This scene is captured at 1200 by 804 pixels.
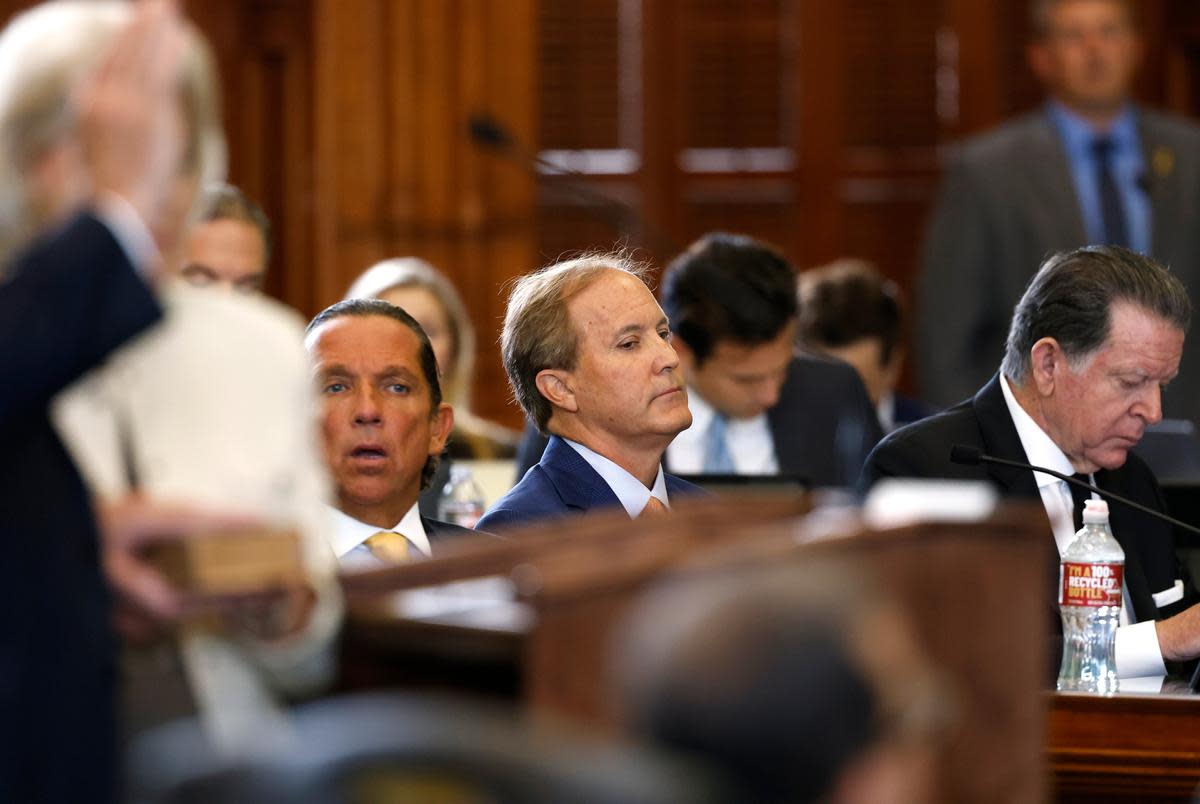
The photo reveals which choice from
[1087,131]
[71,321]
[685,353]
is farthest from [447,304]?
[71,321]

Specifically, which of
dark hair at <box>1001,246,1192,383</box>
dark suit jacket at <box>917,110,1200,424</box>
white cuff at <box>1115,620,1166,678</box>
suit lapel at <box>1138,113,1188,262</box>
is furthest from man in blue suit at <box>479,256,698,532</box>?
suit lapel at <box>1138,113,1188,262</box>

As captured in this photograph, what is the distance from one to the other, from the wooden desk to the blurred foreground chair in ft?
6.15

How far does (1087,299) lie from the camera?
3.57 m

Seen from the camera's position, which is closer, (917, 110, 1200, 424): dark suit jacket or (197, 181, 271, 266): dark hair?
(197, 181, 271, 266): dark hair

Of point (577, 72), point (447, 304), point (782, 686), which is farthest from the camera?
point (577, 72)

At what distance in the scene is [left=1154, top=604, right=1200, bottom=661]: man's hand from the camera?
3180 millimetres

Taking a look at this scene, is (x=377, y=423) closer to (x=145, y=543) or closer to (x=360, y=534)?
(x=360, y=534)

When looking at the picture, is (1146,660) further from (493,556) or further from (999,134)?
(999,134)

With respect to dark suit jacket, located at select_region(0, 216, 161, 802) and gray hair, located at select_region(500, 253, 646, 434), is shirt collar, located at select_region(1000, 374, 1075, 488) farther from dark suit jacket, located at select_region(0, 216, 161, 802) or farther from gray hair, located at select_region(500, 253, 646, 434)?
dark suit jacket, located at select_region(0, 216, 161, 802)

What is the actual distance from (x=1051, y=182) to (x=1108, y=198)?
195 mm

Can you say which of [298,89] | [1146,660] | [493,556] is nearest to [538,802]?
[493,556]

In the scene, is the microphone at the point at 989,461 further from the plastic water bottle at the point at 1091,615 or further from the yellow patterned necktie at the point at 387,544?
the yellow patterned necktie at the point at 387,544

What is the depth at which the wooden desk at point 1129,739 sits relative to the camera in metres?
2.76

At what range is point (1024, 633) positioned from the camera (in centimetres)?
174
